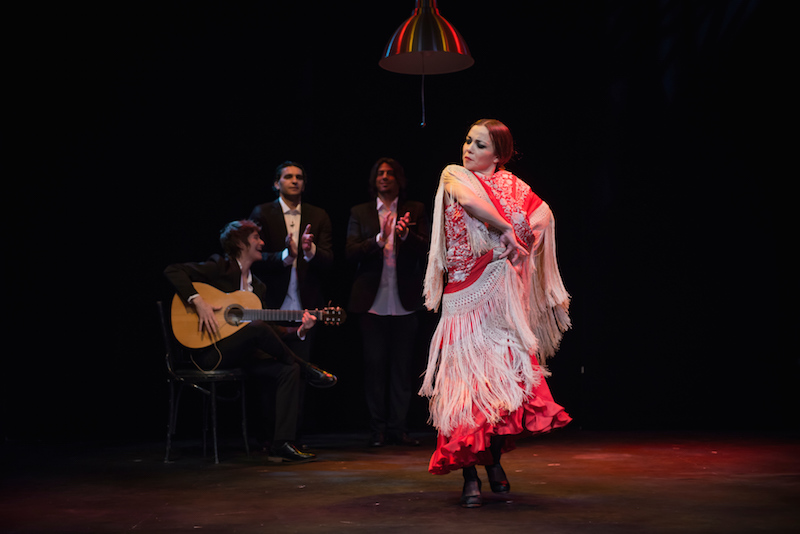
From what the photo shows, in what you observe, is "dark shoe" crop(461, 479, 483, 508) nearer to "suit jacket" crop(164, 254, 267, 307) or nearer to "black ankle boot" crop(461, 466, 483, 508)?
"black ankle boot" crop(461, 466, 483, 508)

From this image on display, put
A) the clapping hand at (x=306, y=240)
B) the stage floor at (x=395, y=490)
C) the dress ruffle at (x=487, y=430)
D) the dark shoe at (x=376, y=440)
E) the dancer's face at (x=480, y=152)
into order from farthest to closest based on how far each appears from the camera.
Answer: the dark shoe at (x=376, y=440), the clapping hand at (x=306, y=240), the dancer's face at (x=480, y=152), the dress ruffle at (x=487, y=430), the stage floor at (x=395, y=490)

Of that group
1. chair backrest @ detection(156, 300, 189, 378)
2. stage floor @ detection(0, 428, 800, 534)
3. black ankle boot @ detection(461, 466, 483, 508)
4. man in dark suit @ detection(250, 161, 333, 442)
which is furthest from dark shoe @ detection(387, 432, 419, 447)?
black ankle boot @ detection(461, 466, 483, 508)

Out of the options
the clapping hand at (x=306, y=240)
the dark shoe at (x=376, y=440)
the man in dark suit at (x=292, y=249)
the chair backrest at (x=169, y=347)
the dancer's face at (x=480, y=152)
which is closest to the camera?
the dancer's face at (x=480, y=152)

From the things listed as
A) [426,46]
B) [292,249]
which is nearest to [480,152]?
[426,46]

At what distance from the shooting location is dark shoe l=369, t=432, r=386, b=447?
5.47 metres

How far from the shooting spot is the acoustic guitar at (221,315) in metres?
4.76

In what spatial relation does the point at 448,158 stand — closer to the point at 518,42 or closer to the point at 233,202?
the point at 518,42

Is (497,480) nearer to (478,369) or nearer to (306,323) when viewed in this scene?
(478,369)

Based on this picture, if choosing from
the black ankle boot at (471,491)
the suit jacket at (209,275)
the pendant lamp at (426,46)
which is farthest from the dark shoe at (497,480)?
the pendant lamp at (426,46)

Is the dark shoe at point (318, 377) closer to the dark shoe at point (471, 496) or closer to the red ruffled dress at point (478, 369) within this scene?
the red ruffled dress at point (478, 369)

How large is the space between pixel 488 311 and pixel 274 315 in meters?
1.64

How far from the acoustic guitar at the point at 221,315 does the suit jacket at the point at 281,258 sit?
1.14ft

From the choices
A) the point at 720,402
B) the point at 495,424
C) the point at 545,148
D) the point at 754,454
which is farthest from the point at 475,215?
the point at 720,402

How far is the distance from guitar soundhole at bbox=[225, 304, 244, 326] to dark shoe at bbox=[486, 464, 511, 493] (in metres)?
1.66
